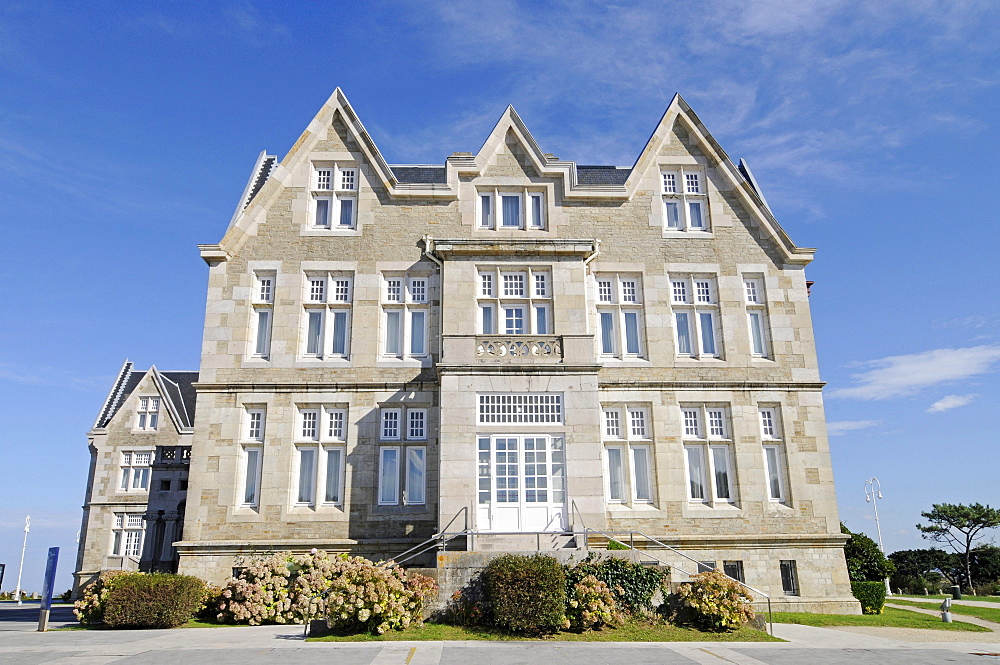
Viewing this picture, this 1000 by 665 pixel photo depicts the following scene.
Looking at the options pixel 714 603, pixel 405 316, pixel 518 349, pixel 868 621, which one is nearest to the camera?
pixel 714 603

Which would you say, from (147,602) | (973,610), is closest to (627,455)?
(147,602)

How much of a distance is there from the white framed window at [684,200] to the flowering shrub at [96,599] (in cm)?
2073

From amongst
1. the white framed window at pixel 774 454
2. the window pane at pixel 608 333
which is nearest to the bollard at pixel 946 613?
the white framed window at pixel 774 454

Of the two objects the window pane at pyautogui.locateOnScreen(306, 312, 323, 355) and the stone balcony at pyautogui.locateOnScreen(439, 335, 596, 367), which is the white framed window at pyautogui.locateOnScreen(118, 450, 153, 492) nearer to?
the window pane at pyautogui.locateOnScreen(306, 312, 323, 355)

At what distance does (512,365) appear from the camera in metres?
21.5

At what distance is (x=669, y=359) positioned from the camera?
80.7 feet

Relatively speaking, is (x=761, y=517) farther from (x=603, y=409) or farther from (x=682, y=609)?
(x=682, y=609)

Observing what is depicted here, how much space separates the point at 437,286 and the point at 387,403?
14.7 feet

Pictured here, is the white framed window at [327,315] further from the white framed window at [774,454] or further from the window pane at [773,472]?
the window pane at [773,472]

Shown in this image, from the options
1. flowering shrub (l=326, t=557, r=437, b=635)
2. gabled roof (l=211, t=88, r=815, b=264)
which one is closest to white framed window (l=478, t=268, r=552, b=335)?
gabled roof (l=211, t=88, r=815, b=264)

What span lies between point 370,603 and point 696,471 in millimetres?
12807

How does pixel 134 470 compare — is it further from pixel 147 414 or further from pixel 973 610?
pixel 973 610

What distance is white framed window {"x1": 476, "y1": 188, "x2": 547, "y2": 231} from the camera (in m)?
26.1

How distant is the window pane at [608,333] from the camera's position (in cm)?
2491
